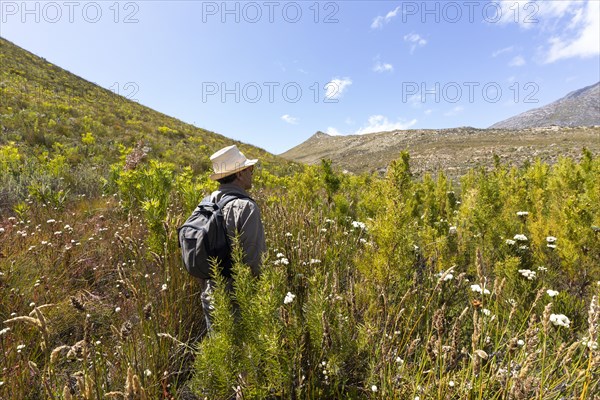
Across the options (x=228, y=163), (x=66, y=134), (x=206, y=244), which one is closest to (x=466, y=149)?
(x=66, y=134)

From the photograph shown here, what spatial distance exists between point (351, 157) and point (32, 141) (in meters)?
36.0

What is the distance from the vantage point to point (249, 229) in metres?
2.33

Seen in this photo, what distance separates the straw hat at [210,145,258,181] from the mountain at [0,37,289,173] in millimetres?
5950

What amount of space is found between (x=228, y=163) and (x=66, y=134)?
1153 centimetres

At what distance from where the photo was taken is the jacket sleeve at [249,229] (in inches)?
91.6

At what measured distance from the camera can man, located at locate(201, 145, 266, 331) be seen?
2326mm

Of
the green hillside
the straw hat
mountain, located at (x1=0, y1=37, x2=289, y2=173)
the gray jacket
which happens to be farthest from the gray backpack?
mountain, located at (x1=0, y1=37, x2=289, y2=173)

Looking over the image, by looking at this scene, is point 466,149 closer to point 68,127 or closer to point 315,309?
point 68,127

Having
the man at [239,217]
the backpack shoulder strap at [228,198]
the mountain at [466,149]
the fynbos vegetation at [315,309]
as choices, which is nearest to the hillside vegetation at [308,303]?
the fynbos vegetation at [315,309]

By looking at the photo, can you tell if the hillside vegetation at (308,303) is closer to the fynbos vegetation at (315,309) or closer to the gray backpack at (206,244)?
the fynbos vegetation at (315,309)

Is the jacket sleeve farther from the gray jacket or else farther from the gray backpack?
the gray backpack

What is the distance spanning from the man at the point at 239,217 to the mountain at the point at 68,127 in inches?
239

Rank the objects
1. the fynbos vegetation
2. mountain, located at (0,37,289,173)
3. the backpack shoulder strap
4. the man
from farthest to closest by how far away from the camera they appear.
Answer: mountain, located at (0,37,289,173) → the backpack shoulder strap → the man → the fynbos vegetation

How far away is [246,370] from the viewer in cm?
167
